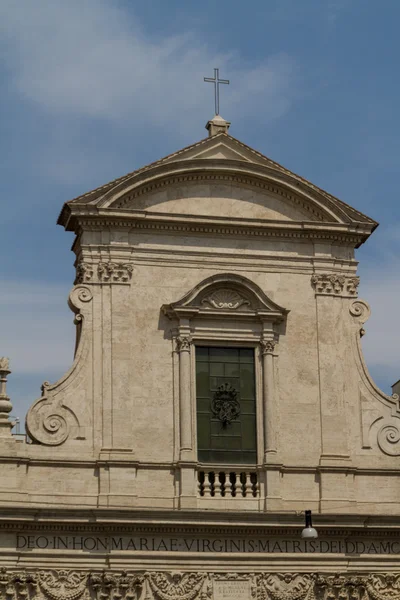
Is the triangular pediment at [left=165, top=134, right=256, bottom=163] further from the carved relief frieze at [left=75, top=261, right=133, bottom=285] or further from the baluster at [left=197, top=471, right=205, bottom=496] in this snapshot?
the baluster at [left=197, top=471, right=205, bottom=496]

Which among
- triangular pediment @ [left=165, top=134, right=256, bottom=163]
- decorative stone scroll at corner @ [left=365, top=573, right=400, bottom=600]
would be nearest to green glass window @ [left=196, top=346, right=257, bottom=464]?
decorative stone scroll at corner @ [left=365, top=573, right=400, bottom=600]

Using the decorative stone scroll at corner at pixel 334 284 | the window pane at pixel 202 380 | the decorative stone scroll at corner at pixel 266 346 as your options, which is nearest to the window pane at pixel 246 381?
the decorative stone scroll at corner at pixel 266 346

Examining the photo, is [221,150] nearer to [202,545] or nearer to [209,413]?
[209,413]

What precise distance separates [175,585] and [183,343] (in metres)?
4.13

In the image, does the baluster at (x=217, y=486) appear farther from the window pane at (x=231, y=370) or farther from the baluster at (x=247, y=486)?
the window pane at (x=231, y=370)

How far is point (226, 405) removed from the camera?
27.1 metres

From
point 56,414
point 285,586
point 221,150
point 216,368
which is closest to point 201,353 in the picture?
point 216,368

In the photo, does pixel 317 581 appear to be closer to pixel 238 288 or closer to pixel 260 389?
pixel 260 389

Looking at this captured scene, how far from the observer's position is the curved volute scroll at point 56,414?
2611cm

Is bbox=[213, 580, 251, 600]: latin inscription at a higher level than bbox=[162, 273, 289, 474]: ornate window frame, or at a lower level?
lower

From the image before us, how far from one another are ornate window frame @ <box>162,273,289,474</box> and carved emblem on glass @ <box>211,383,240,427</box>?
0.39 metres

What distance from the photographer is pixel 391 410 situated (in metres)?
27.8

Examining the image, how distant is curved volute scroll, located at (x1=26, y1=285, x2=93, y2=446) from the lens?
2611 centimetres

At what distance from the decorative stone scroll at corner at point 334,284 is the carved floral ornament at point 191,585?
16.6 ft
